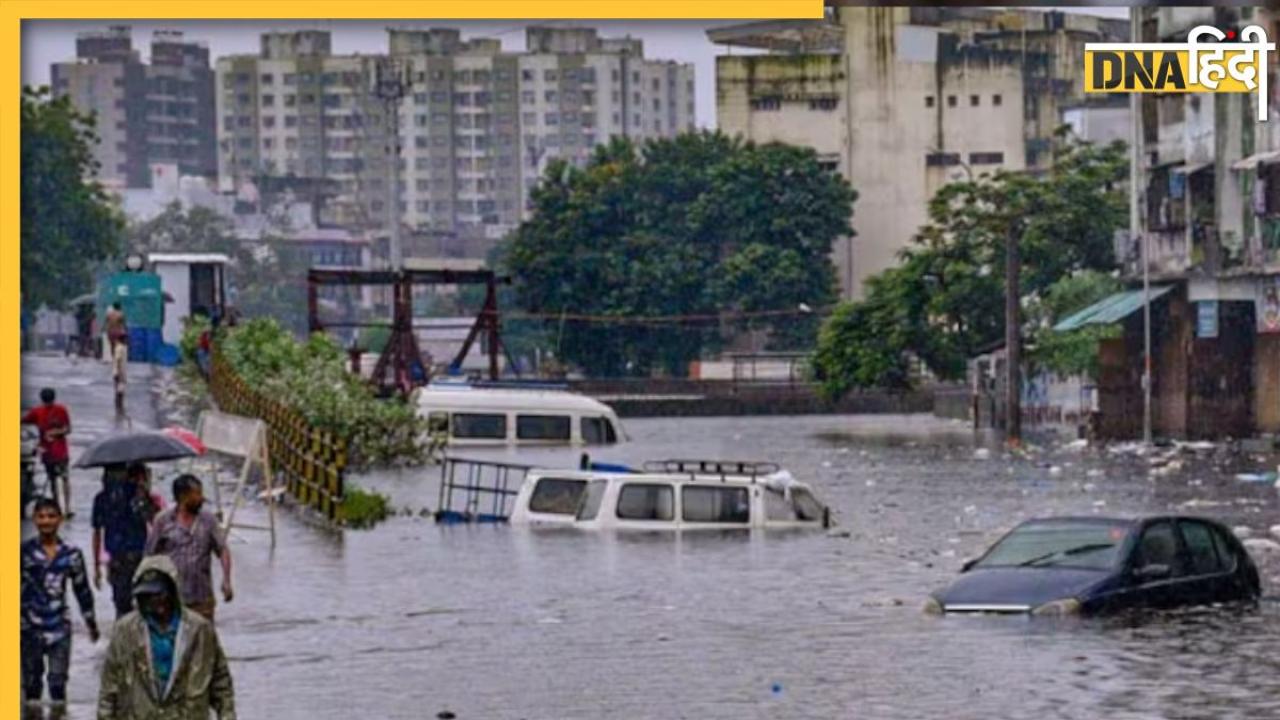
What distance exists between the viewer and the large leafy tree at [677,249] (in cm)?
9500

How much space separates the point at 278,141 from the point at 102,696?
187m

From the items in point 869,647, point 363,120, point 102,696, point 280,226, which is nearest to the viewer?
point 102,696

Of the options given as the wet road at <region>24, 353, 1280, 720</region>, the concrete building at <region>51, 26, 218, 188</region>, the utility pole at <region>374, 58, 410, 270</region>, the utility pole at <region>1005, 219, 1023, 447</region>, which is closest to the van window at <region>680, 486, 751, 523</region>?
the wet road at <region>24, 353, 1280, 720</region>

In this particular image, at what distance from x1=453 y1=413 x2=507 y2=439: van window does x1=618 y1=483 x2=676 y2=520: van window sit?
83.1 ft

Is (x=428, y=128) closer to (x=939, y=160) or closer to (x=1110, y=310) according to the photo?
(x=939, y=160)

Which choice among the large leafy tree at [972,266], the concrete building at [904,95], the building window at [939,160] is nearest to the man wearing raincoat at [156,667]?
the large leafy tree at [972,266]

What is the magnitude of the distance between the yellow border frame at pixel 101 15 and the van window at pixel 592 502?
655 inches

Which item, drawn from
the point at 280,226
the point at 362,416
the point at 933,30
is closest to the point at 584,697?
the point at 362,416

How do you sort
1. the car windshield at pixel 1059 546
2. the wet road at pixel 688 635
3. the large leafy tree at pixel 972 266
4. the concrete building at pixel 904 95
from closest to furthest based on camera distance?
the wet road at pixel 688 635 < the car windshield at pixel 1059 546 < the large leafy tree at pixel 972 266 < the concrete building at pixel 904 95

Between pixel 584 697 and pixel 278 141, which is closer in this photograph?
pixel 584 697

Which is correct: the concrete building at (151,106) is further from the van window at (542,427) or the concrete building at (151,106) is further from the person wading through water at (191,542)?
the person wading through water at (191,542)

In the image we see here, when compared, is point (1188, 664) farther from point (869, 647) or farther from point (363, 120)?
point (363, 120)

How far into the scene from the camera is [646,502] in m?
35.9

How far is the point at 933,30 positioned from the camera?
92375mm
